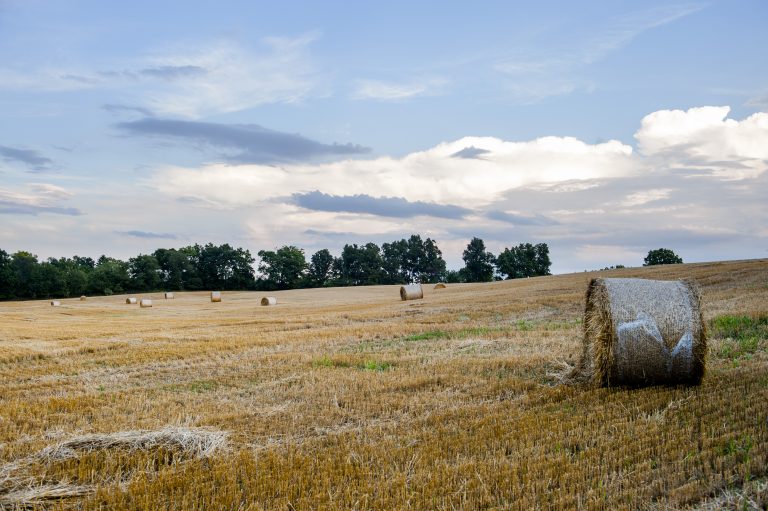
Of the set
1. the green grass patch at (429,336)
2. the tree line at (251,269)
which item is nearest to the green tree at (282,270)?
the tree line at (251,269)

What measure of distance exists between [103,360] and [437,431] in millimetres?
10707

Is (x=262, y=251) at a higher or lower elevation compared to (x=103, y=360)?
higher

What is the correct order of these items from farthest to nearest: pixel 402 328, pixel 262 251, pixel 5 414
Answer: pixel 262 251, pixel 402 328, pixel 5 414

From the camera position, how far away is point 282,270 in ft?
315

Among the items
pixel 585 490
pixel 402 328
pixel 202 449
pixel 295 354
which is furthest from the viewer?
pixel 402 328

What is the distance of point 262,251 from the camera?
98.0 metres

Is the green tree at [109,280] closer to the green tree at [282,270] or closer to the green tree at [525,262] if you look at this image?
the green tree at [282,270]

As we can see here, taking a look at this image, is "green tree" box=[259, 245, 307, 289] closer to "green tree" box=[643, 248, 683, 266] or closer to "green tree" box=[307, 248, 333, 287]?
"green tree" box=[307, 248, 333, 287]

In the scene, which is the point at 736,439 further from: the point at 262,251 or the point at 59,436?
the point at 262,251

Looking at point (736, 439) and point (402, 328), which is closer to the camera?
point (736, 439)

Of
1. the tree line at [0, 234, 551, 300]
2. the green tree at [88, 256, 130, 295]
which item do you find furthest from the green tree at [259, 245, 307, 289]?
the green tree at [88, 256, 130, 295]

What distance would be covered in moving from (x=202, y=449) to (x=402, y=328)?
12525 millimetres

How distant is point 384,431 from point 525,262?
94216 millimetres

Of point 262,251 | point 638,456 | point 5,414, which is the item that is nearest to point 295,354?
point 5,414
